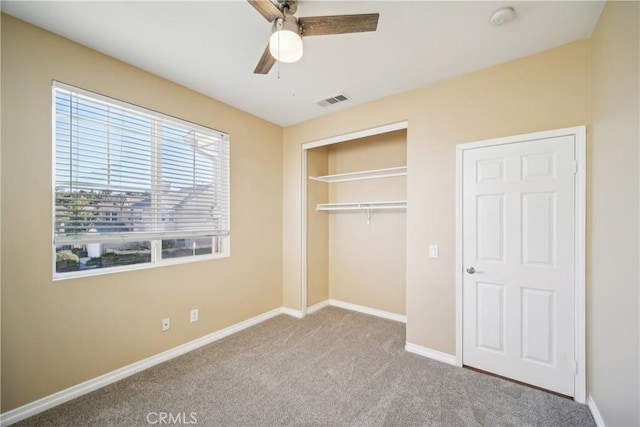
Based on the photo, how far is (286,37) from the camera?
56.9 inches

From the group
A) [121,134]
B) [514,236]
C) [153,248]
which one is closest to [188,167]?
[121,134]

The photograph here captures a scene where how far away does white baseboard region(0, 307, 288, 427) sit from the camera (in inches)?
69.6

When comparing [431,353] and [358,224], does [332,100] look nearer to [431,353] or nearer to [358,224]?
[358,224]

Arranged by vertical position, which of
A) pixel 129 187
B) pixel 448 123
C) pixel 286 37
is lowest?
pixel 129 187

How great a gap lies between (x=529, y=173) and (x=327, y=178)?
2378 mm

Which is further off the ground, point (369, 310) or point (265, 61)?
point (265, 61)

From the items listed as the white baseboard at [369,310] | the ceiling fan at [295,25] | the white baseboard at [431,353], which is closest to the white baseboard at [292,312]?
the white baseboard at [369,310]

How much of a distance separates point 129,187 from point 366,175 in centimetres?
265

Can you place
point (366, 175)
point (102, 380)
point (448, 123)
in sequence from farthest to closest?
1. point (366, 175)
2. point (448, 123)
3. point (102, 380)

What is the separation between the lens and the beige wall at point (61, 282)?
5.74 feet

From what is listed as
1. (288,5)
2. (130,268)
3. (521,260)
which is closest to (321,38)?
(288,5)

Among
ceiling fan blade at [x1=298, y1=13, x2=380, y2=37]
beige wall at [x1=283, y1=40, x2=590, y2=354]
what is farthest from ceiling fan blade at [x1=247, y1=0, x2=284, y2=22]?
beige wall at [x1=283, y1=40, x2=590, y2=354]

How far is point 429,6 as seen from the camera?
1.67 meters

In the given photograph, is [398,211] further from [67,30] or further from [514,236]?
[67,30]
